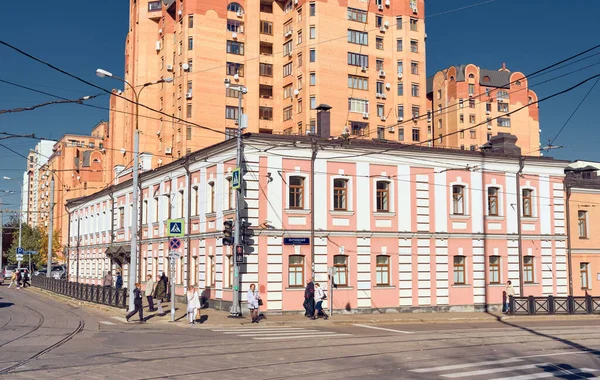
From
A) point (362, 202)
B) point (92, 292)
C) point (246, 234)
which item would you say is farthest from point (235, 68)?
point (246, 234)

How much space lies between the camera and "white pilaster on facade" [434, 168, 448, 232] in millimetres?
33906

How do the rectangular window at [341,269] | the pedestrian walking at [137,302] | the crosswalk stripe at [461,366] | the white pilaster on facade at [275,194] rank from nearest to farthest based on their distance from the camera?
the crosswalk stripe at [461,366] < the pedestrian walking at [137,302] < the white pilaster on facade at [275,194] < the rectangular window at [341,269]

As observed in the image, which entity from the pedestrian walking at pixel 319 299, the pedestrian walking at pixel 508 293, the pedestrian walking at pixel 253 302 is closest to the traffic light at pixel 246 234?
the pedestrian walking at pixel 253 302

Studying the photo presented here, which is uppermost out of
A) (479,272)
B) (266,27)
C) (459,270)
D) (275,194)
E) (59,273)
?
(266,27)

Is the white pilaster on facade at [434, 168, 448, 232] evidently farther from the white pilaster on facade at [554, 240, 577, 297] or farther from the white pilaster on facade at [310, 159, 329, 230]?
the white pilaster on facade at [554, 240, 577, 297]

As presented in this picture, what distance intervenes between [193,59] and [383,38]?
66.6 feet

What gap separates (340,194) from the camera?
32094 millimetres

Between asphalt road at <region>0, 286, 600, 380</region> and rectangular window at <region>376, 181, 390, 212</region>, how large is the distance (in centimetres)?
759

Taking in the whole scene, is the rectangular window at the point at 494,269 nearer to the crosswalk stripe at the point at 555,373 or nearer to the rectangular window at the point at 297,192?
the rectangular window at the point at 297,192

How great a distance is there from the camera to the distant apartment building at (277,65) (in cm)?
6731

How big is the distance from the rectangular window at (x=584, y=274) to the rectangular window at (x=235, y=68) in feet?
135

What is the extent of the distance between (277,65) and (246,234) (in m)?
46.3

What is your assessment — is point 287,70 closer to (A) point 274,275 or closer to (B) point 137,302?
A: (A) point 274,275

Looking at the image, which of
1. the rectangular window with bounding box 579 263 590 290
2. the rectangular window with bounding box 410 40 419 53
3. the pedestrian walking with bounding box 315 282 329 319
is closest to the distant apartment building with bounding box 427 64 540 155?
the rectangular window with bounding box 410 40 419 53
